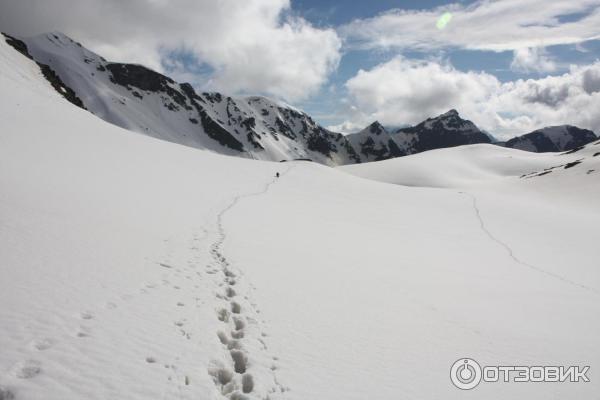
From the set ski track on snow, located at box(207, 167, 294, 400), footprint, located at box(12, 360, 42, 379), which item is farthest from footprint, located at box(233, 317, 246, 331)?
footprint, located at box(12, 360, 42, 379)

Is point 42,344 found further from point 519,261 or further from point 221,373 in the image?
point 519,261

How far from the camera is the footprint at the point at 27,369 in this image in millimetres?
4547

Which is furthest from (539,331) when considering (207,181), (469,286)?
(207,181)

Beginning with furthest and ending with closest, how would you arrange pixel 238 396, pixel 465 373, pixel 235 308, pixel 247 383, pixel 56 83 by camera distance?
pixel 56 83 < pixel 235 308 < pixel 465 373 < pixel 247 383 < pixel 238 396

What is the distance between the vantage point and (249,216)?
1914 cm

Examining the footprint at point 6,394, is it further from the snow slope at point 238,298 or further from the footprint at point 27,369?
the footprint at point 27,369

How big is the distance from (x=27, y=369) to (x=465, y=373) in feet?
24.4

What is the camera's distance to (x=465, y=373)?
698 cm

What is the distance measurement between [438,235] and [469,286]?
11224 millimetres

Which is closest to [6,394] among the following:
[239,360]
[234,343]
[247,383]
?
[247,383]

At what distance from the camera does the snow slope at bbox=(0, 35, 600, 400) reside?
18.0ft

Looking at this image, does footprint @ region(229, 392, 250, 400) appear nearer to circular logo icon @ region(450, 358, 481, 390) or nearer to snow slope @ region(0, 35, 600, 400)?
snow slope @ region(0, 35, 600, 400)

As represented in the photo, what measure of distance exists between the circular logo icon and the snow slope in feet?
0.71

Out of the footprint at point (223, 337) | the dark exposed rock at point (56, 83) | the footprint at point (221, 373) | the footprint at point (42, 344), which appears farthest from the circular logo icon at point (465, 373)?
the dark exposed rock at point (56, 83)
